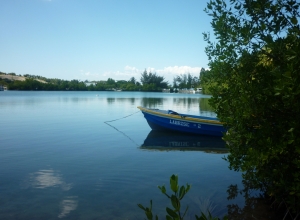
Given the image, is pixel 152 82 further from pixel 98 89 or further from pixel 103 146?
pixel 103 146

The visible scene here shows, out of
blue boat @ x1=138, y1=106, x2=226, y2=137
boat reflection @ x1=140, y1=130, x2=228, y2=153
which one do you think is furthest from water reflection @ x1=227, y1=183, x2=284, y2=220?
blue boat @ x1=138, y1=106, x2=226, y2=137

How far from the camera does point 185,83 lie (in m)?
165

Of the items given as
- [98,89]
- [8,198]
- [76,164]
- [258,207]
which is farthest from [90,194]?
[98,89]

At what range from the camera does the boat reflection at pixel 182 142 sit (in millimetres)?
13188

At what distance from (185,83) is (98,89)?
2205 inches

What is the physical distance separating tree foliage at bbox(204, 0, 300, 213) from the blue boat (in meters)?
10.4

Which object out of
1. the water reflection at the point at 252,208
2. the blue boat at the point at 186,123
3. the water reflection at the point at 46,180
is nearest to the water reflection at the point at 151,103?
the blue boat at the point at 186,123

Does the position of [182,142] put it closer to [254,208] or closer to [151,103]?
[254,208]

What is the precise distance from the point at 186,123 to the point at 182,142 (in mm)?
1615

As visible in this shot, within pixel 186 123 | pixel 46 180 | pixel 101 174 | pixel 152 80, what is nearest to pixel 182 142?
pixel 186 123

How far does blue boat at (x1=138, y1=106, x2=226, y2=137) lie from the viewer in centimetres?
1541

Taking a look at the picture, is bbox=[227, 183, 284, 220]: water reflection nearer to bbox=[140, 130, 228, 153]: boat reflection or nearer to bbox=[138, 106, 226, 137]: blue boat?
bbox=[140, 130, 228, 153]: boat reflection

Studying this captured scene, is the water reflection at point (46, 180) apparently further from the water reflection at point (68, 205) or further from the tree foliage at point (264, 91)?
the tree foliage at point (264, 91)

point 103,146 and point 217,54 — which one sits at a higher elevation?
point 217,54
